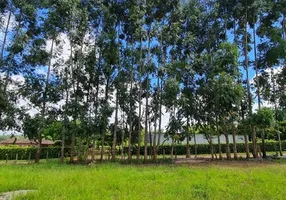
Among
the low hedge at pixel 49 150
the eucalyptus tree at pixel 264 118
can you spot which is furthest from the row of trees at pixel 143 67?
the low hedge at pixel 49 150

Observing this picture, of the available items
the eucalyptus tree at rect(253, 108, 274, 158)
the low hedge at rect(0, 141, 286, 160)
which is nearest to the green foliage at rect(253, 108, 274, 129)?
the eucalyptus tree at rect(253, 108, 274, 158)

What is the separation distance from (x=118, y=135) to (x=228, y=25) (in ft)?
41.5

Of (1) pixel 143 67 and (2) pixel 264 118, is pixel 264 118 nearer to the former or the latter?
(2) pixel 264 118

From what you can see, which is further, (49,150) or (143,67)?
(49,150)

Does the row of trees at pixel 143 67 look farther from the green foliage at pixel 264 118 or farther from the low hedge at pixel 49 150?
the low hedge at pixel 49 150

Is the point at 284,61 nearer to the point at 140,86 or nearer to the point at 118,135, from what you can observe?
the point at 140,86

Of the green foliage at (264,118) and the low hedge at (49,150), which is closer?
the green foliage at (264,118)

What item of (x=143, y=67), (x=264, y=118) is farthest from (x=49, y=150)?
(x=264, y=118)

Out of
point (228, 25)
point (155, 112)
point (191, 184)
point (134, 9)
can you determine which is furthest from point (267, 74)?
point (191, 184)

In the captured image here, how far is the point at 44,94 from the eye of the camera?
18.5m

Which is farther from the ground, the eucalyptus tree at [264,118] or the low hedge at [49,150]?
the eucalyptus tree at [264,118]

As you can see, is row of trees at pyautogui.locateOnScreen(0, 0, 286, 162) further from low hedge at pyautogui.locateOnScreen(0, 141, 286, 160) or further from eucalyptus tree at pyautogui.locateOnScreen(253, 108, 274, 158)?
low hedge at pyautogui.locateOnScreen(0, 141, 286, 160)

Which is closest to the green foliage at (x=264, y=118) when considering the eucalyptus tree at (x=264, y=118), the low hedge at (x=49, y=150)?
the eucalyptus tree at (x=264, y=118)

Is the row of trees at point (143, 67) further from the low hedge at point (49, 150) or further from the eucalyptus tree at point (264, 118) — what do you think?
the low hedge at point (49, 150)
